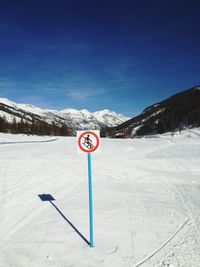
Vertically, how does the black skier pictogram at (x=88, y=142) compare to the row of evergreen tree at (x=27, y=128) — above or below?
below

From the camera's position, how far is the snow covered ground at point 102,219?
4.71 meters

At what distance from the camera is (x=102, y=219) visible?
656 cm

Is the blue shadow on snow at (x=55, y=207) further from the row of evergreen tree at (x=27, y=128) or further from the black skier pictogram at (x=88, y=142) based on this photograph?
the row of evergreen tree at (x=27, y=128)

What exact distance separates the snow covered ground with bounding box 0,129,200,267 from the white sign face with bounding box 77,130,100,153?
7.38 feet

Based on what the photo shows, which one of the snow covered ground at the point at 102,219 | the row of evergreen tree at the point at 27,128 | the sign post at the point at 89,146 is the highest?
the row of evergreen tree at the point at 27,128

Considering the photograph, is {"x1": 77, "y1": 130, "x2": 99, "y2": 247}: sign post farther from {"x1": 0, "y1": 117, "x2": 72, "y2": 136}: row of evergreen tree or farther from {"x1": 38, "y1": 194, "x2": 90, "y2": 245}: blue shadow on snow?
{"x1": 0, "y1": 117, "x2": 72, "y2": 136}: row of evergreen tree

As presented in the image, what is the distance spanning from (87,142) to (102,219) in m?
2.82

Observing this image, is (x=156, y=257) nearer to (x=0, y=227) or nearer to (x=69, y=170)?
(x=0, y=227)

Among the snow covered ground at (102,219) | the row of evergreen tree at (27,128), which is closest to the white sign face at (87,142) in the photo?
the snow covered ground at (102,219)

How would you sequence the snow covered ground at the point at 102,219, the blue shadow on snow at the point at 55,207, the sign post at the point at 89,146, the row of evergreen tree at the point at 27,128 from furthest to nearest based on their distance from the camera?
the row of evergreen tree at the point at 27,128 < the blue shadow on snow at the point at 55,207 < the sign post at the point at 89,146 < the snow covered ground at the point at 102,219

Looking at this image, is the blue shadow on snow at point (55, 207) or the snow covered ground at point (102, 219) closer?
the snow covered ground at point (102, 219)

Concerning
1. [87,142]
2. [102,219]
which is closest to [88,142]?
[87,142]

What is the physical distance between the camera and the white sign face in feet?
16.5

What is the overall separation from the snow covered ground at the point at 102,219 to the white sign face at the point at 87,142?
225 cm
